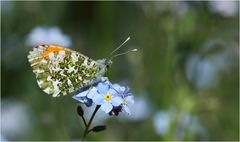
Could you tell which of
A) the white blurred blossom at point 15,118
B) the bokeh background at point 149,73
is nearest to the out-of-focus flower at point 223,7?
the bokeh background at point 149,73

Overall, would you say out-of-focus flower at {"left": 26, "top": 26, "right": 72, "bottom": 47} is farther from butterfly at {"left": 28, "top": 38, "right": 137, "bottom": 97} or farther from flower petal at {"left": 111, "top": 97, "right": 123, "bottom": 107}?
flower petal at {"left": 111, "top": 97, "right": 123, "bottom": 107}

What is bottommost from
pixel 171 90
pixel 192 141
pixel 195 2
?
pixel 192 141

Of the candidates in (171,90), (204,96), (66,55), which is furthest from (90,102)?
(204,96)

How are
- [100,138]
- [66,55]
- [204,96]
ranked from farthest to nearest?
[204,96], [100,138], [66,55]

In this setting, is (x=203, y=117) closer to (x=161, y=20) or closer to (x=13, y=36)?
(x=161, y=20)

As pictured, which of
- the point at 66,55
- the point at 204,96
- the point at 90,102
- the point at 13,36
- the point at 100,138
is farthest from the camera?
the point at 13,36

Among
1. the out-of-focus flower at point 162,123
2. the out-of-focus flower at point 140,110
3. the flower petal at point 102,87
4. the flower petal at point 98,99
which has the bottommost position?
the out-of-focus flower at point 162,123

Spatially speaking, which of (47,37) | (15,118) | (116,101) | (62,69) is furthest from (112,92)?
(15,118)

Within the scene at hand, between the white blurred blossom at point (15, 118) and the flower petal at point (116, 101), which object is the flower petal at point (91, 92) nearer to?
the flower petal at point (116, 101)

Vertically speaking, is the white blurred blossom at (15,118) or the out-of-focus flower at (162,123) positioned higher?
the white blurred blossom at (15,118)
